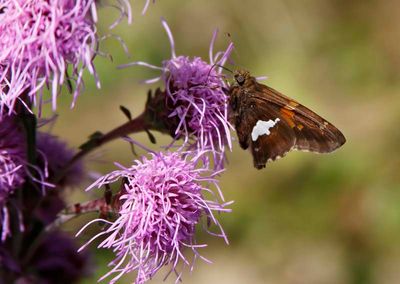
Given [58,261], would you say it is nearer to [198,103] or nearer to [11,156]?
[11,156]

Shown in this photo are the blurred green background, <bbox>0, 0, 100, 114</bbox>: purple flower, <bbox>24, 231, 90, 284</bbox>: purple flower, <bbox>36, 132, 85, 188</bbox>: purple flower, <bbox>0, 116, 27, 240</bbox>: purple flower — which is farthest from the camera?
the blurred green background

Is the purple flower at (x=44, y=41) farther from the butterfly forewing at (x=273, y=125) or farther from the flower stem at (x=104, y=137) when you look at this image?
the butterfly forewing at (x=273, y=125)

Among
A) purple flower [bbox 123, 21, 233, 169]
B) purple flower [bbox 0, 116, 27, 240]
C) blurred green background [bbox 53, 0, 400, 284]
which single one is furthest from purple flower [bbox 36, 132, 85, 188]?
blurred green background [bbox 53, 0, 400, 284]

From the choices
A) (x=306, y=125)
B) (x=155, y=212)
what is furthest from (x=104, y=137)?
(x=306, y=125)

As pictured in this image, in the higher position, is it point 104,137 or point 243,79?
point 243,79

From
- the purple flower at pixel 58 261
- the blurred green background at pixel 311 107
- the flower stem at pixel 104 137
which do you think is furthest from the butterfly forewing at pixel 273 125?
the blurred green background at pixel 311 107

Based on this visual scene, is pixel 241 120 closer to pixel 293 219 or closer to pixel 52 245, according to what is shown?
pixel 52 245

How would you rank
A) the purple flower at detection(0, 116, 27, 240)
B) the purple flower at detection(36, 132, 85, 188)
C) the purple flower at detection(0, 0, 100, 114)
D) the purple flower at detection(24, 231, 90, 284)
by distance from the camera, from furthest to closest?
1. the purple flower at detection(24, 231, 90, 284)
2. the purple flower at detection(36, 132, 85, 188)
3. the purple flower at detection(0, 116, 27, 240)
4. the purple flower at detection(0, 0, 100, 114)

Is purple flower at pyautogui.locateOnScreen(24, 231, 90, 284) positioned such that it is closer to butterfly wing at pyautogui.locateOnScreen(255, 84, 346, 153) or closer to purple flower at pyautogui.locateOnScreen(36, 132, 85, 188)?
purple flower at pyautogui.locateOnScreen(36, 132, 85, 188)
